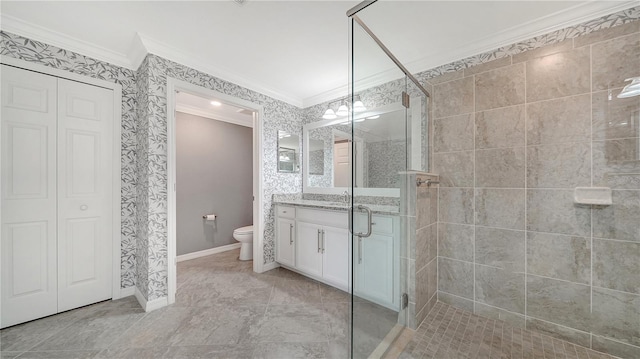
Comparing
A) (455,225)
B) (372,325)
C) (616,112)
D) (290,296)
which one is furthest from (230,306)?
(616,112)

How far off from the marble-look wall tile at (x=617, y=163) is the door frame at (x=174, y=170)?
283cm

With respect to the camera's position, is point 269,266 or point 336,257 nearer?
point 336,257

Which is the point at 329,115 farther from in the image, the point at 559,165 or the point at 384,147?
the point at 559,165

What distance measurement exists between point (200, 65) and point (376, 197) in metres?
2.12

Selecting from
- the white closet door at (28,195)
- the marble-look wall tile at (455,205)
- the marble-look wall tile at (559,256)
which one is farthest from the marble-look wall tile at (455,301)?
the white closet door at (28,195)

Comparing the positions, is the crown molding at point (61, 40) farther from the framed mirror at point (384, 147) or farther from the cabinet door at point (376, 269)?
the cabinet door at point (376, 269)

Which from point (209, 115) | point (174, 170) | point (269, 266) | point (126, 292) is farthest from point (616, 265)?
point (209, 115)

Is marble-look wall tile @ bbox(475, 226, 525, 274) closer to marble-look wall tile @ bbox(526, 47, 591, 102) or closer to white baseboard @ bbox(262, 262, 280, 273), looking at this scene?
marble-look wall tile @ bbox(526, 47, 591, 102)

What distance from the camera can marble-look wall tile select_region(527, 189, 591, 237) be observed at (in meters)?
1.51

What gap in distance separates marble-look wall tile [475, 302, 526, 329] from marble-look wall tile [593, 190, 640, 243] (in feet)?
2.54

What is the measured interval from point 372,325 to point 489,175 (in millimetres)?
1456

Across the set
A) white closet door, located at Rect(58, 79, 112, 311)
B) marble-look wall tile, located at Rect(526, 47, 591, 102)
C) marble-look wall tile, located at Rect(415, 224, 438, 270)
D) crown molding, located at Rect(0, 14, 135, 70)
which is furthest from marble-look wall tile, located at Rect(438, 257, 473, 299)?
crown molding, located at Rect(0, 14, 135, 70)

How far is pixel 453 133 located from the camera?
1999 mm

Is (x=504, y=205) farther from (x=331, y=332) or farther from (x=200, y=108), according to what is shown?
(x=200, y=108)
